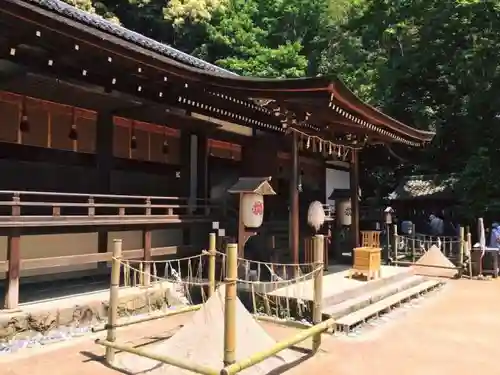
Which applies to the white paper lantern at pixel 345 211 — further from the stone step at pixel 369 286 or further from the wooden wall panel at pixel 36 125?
the wooden wall panel at pixel 36 125

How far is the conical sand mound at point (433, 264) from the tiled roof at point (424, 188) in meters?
5.33

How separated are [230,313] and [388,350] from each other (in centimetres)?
309

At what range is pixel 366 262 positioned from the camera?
977 cm

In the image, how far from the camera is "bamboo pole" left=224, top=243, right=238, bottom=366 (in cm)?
441

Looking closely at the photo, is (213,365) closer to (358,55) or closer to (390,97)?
(390,97)

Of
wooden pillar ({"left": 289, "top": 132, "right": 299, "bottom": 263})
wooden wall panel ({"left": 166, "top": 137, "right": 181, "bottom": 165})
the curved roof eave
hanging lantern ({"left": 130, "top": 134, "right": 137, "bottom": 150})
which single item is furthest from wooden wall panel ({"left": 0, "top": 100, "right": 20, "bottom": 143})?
wooden pillar ({"left": 289, "top": 132, "right": 299, "bottom": 263})

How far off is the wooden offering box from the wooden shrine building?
146 cm

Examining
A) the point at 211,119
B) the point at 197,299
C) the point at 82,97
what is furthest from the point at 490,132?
the point at 82,97

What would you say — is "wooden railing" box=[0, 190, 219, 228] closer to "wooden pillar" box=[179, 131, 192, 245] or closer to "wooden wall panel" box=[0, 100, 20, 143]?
"wooden pillar" box=[179, 131, 192, 245]

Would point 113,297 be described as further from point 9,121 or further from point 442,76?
point 442,76

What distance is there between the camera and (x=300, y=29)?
3195 cm

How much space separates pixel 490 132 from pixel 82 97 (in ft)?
52.5

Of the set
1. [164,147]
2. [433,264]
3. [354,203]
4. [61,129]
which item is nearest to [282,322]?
[164,147]

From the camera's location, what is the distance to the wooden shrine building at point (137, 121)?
22.5ft
